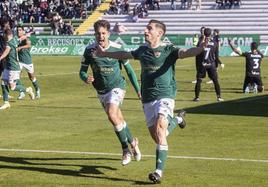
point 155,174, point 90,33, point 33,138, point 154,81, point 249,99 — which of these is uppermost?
point 154,81

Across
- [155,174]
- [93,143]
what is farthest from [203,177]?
[93,143]

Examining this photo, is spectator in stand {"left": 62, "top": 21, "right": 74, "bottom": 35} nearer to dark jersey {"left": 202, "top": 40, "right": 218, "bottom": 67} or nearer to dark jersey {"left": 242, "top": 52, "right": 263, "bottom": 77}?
dark jersey {"left": 242, "top": 52, "right": 263, "bottom": 77}

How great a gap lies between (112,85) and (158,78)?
1627 millimetres

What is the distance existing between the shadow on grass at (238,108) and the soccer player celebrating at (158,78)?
873 cm

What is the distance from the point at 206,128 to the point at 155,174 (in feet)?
21.3

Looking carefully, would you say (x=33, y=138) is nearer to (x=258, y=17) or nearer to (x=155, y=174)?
(x=155, y=174)

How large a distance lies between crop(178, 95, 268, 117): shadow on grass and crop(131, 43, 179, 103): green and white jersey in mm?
8735

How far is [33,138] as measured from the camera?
15.3m

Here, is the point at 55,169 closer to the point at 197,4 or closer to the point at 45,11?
Answer: the point at 197,4

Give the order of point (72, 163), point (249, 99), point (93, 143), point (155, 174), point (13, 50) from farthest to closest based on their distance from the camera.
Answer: point (249, 99) → point (13, 50) → point (93, 143) → point (72, 163) → point (155, 174)

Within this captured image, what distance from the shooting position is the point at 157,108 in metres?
10.7

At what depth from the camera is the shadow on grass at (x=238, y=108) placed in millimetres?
19734

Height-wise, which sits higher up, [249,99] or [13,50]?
[13,50]

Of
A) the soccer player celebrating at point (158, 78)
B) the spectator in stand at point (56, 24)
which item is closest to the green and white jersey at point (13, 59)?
the soccer player celebrating at point (158, 78)
